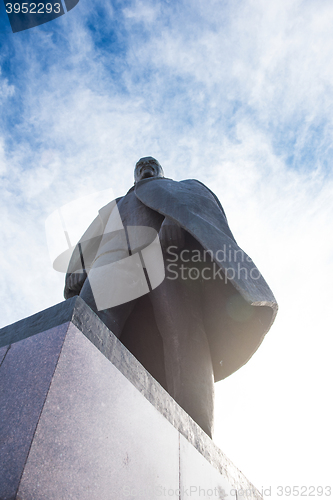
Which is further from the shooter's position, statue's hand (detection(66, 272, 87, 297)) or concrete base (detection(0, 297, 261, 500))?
statue's hand (detection(66, 272, 87, 297))

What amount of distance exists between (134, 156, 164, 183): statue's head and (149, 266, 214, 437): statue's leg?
8.10 feet

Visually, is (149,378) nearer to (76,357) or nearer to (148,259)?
(76,357)

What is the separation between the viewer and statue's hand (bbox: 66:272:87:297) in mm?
4227

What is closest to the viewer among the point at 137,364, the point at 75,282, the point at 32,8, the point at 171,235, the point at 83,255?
the point at 137,364

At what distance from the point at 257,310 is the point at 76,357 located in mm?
2127

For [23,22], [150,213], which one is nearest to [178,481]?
[150,213]

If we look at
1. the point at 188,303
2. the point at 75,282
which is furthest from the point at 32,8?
the point at 188,303

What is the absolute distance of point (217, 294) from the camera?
12.8 feet

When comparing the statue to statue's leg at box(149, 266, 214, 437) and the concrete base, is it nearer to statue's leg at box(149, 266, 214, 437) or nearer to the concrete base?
statue's leg at box(149, 266, 214, 437)

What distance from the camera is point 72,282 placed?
4.29 meters

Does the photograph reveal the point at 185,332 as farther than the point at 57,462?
Yes

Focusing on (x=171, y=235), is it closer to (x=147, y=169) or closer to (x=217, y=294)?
(x=217, y=294)

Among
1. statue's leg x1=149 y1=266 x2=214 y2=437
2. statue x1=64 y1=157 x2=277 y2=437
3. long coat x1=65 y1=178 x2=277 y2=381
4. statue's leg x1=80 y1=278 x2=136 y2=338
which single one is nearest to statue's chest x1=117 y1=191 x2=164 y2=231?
statue x1=64 y1=157 x2=277 y2=437

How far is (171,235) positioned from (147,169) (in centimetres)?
245
